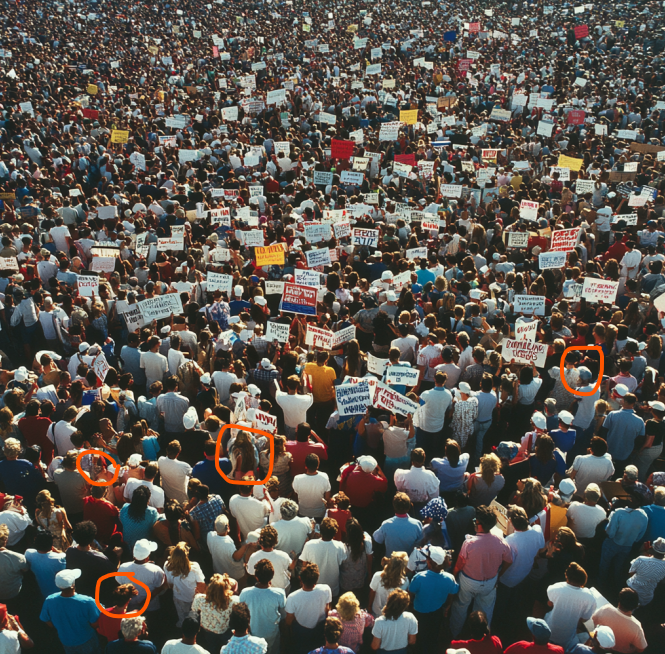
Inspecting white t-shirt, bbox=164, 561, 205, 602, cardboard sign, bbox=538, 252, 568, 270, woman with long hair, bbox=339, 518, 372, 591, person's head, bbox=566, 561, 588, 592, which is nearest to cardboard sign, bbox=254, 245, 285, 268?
cardboard sign, bbox=538, 252, 568, 270

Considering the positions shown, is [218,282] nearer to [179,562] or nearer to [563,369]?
[563,369]

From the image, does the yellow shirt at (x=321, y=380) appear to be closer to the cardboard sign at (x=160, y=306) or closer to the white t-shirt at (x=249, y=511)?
the white t-shirt at (x=249, y=511)

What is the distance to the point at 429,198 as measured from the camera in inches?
619

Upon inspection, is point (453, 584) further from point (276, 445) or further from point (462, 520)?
point (276, 445)

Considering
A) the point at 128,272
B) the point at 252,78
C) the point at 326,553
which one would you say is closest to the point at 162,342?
the point at 128,272

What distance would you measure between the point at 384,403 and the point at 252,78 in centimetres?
2161

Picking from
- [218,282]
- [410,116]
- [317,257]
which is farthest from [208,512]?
[410,116]

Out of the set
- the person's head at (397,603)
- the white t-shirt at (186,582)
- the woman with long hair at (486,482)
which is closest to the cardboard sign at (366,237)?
the woman with long hair at (486,482)

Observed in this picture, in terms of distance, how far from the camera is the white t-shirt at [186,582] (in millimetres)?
5695

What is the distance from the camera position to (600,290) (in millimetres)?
10609

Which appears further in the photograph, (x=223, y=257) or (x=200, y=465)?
(x=223, y=257)

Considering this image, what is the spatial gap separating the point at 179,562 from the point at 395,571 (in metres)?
1.95

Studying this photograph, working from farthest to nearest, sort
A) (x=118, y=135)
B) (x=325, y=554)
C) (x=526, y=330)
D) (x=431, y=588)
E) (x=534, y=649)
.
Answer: (x=118, y=135)
(x=526, y=330)
(x=325, y=554)
(x=431, y=588)
(x=534, y=649)

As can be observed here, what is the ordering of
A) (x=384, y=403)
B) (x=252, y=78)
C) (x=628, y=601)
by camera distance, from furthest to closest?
(x=252, y=78) < (x=384, y=403) < (x=628, y=601)
